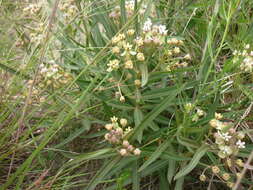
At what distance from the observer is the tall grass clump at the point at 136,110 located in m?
1.39

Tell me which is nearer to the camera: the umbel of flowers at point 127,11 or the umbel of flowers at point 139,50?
the umbel of flowers at point 139,50

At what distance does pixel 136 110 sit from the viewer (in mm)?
1566

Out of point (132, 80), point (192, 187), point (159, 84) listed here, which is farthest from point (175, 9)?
point (192, 187)

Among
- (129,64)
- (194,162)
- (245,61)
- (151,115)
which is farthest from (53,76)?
(245,61)

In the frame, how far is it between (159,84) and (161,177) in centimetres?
51

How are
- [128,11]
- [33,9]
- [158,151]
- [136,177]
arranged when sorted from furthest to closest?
[33,9], [128,11], [136,177], [158,151]

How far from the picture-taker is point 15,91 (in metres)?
1.70

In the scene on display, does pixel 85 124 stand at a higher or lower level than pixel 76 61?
lower

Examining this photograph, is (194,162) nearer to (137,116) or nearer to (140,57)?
(137,116)

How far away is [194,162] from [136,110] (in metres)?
0.40

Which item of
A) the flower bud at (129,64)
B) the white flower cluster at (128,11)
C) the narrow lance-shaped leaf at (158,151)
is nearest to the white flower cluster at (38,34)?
the white flower cluster at (128,11)

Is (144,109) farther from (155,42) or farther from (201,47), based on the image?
(201,47)

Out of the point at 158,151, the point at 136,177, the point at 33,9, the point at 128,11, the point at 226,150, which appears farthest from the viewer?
the point at 33,9

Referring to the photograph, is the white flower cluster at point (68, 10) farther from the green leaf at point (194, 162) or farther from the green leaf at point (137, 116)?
the green leaf at point (194, 162)
